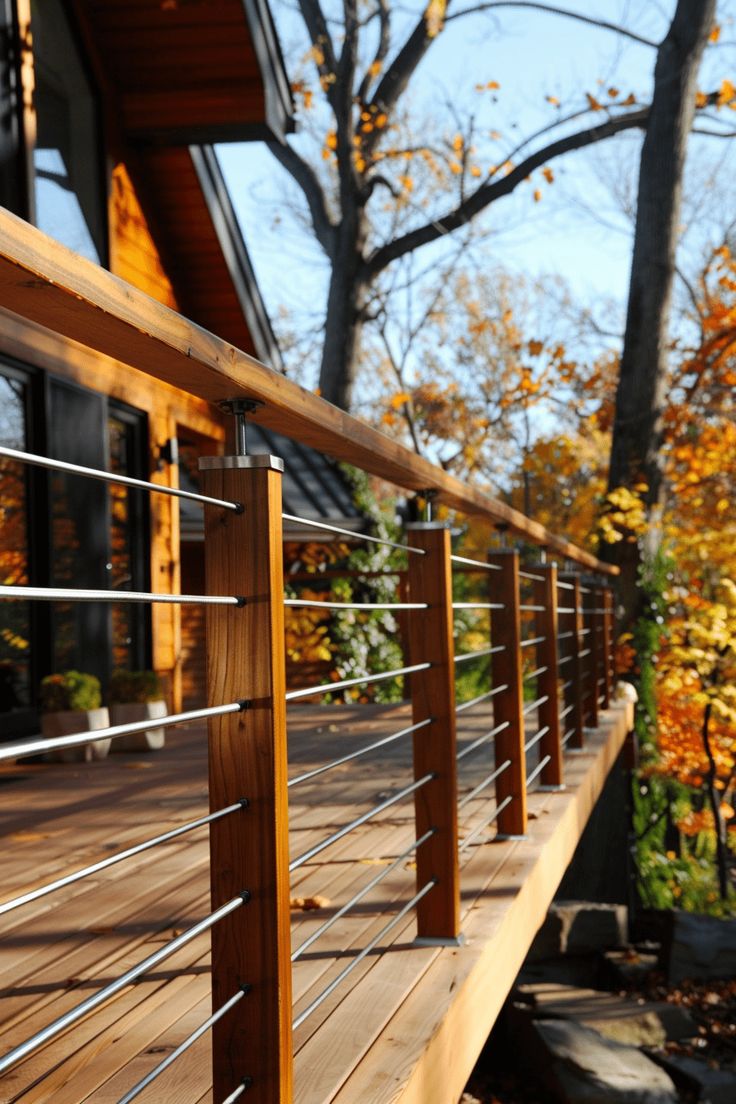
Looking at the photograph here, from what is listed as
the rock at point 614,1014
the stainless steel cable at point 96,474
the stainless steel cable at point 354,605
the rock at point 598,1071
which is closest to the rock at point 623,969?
the rock at point 614,1014

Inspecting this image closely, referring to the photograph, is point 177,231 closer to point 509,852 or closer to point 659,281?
point 659,281

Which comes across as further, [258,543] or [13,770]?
[13,770]

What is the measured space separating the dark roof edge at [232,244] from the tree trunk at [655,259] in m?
4.32

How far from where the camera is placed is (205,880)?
11.6 ft

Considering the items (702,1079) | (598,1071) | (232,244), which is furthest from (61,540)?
(702,1079)

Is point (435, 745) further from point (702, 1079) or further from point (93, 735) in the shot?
point (702, 1079)

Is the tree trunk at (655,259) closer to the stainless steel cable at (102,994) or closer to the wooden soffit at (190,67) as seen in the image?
the wooden soffit at (190,67)

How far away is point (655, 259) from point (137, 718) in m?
8.27

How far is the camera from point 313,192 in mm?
16156

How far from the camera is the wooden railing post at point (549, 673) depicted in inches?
193

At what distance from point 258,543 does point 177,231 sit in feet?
25.6

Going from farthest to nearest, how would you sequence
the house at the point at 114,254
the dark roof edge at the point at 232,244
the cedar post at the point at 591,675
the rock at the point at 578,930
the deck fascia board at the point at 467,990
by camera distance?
the dark roof edge at the point at 232,244, the rock at the point at 578,930, the cedar post at the point at 591,675, the house at the point at 114,254, the deck fascia board at the point at 467,990

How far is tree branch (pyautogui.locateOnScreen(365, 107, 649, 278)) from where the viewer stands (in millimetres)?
14742

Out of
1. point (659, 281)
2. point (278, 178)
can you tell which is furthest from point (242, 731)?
point (278, 178)
